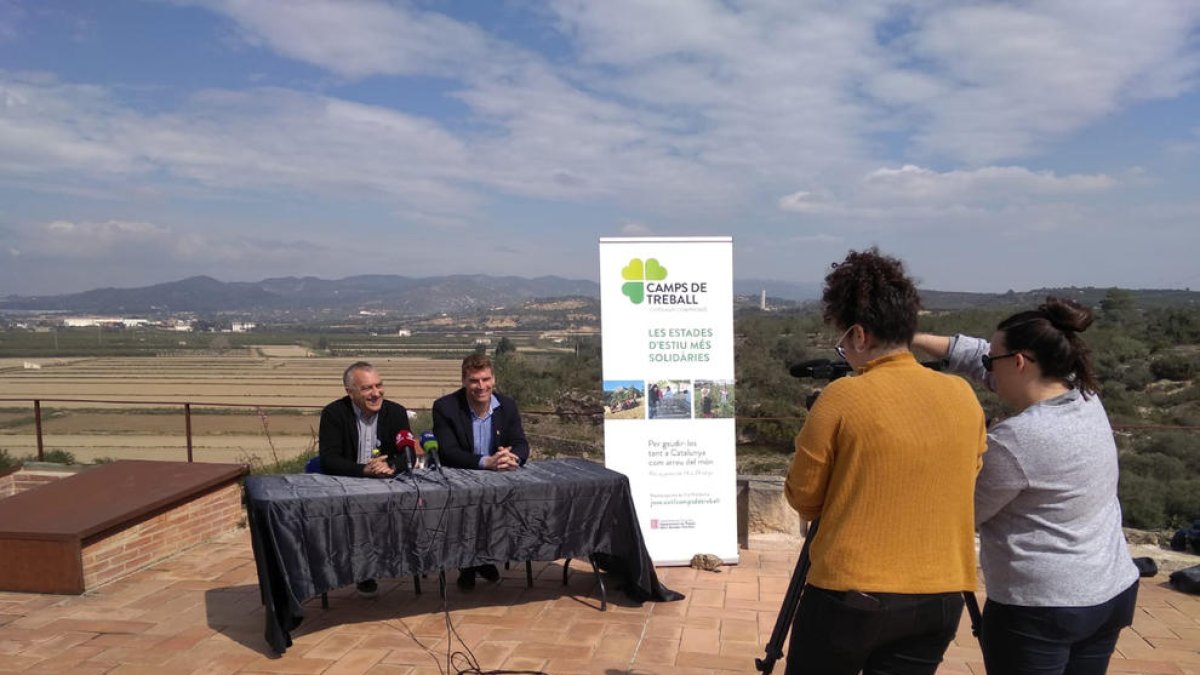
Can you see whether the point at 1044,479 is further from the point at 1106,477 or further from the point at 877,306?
the point at 877,306

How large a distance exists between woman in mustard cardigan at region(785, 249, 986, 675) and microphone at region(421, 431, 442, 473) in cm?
277

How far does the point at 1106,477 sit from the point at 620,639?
2.43 meters

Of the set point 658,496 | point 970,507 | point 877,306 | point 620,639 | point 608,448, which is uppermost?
point 877,306

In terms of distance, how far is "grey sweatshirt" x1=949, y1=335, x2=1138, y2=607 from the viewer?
1.70 meters

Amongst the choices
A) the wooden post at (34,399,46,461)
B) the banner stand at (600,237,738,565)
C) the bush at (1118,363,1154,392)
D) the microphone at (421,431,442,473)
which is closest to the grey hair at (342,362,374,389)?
the microphone at (421,431,442,473)

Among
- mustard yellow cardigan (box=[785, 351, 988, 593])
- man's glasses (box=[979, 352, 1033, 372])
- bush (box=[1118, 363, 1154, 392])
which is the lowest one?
bush (box=[1118, 363, 1154, 392])

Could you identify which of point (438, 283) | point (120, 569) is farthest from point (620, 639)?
point (438, 283)

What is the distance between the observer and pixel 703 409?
15.9 feet

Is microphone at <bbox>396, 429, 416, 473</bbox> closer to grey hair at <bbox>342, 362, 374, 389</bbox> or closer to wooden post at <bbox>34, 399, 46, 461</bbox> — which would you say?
grey hair at <bbox>342, 362, 374, 389</bbox>

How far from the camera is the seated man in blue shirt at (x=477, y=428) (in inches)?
165

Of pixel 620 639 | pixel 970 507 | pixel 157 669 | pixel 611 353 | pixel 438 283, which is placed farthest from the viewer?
pixel 438 283

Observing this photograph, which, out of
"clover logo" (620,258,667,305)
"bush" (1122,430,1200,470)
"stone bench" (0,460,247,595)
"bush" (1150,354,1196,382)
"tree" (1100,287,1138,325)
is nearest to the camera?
"stone bench" (0,460,247,595)

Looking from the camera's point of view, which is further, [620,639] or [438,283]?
[438,283]

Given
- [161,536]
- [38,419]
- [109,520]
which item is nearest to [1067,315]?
[109,520]
